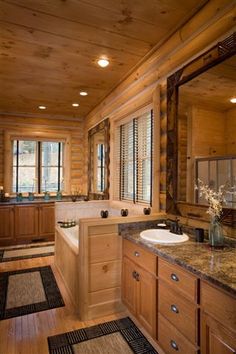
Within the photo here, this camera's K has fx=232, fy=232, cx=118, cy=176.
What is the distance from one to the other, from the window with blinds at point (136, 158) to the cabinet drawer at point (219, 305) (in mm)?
1641

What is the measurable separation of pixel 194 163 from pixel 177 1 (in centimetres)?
139

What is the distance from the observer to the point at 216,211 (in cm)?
177

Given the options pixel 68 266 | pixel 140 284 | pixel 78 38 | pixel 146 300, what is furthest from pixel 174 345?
pixel 78 38

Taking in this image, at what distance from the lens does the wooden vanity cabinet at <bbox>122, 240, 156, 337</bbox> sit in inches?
71.6

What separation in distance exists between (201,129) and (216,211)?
75 cm

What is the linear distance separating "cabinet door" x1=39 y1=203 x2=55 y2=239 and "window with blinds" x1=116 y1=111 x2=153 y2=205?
200 centimetres

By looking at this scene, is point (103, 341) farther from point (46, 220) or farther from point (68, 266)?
point (46, 220)

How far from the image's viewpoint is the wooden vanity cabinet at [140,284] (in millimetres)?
1819

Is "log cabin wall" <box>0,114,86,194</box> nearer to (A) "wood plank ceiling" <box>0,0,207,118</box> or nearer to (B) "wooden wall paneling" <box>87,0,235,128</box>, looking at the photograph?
(A) "wood plank ceiling" <box>0,0,207,118</box>

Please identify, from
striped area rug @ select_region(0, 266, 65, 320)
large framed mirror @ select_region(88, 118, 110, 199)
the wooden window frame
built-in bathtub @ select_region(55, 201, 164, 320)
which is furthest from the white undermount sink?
A: the wooden window frame

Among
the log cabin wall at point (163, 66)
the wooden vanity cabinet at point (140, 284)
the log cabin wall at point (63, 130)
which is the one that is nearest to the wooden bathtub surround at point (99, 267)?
the wooden vanity cabinet at point (140, 284)

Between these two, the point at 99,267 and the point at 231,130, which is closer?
the point at 231,130

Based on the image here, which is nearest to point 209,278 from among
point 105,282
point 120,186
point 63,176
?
point 105,282

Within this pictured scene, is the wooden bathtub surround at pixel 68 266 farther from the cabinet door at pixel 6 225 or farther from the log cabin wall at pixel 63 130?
the log cabin wall at pixel 63 130
